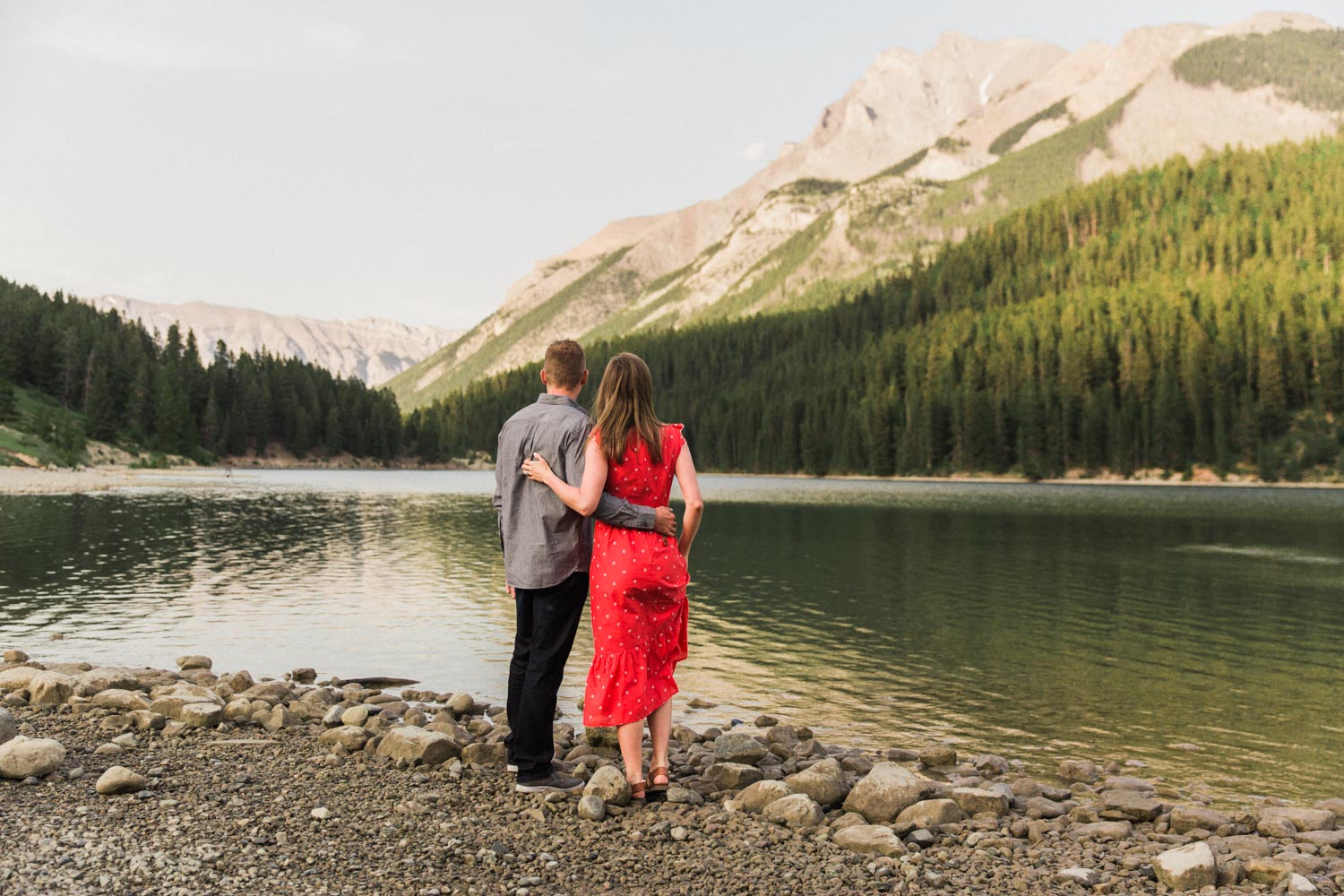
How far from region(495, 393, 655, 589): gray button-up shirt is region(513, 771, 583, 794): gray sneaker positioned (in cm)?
206

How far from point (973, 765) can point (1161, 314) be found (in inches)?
6435

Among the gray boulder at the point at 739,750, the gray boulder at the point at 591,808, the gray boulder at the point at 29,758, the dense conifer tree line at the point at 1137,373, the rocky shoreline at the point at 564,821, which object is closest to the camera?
the rocky shoreline at the point at 564,821

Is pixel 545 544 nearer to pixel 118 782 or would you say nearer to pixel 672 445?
pixel 672 445

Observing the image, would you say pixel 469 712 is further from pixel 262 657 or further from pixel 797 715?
pixel 262 657

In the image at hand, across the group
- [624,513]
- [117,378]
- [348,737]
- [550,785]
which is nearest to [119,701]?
[348,737]

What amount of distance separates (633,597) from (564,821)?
2133mm

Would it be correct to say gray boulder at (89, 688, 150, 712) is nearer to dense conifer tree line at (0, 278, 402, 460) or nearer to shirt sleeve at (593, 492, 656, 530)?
shirt sleeve at (593, 492, 656, 530)

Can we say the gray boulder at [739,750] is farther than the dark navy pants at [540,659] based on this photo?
Yes

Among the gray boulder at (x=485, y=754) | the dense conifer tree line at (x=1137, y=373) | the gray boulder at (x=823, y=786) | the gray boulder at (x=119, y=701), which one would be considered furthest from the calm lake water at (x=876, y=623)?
the dense conifer tree line at (x=1137, y=373)

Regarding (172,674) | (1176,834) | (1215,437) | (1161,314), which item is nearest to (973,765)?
(1176,834)

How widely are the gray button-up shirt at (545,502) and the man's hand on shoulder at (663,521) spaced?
847 millimetres

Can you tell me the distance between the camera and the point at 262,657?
65.7ft

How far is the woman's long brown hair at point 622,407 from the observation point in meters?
8.68

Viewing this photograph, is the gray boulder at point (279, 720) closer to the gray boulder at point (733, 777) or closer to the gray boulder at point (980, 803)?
the gray boulder at point (733, 777)
